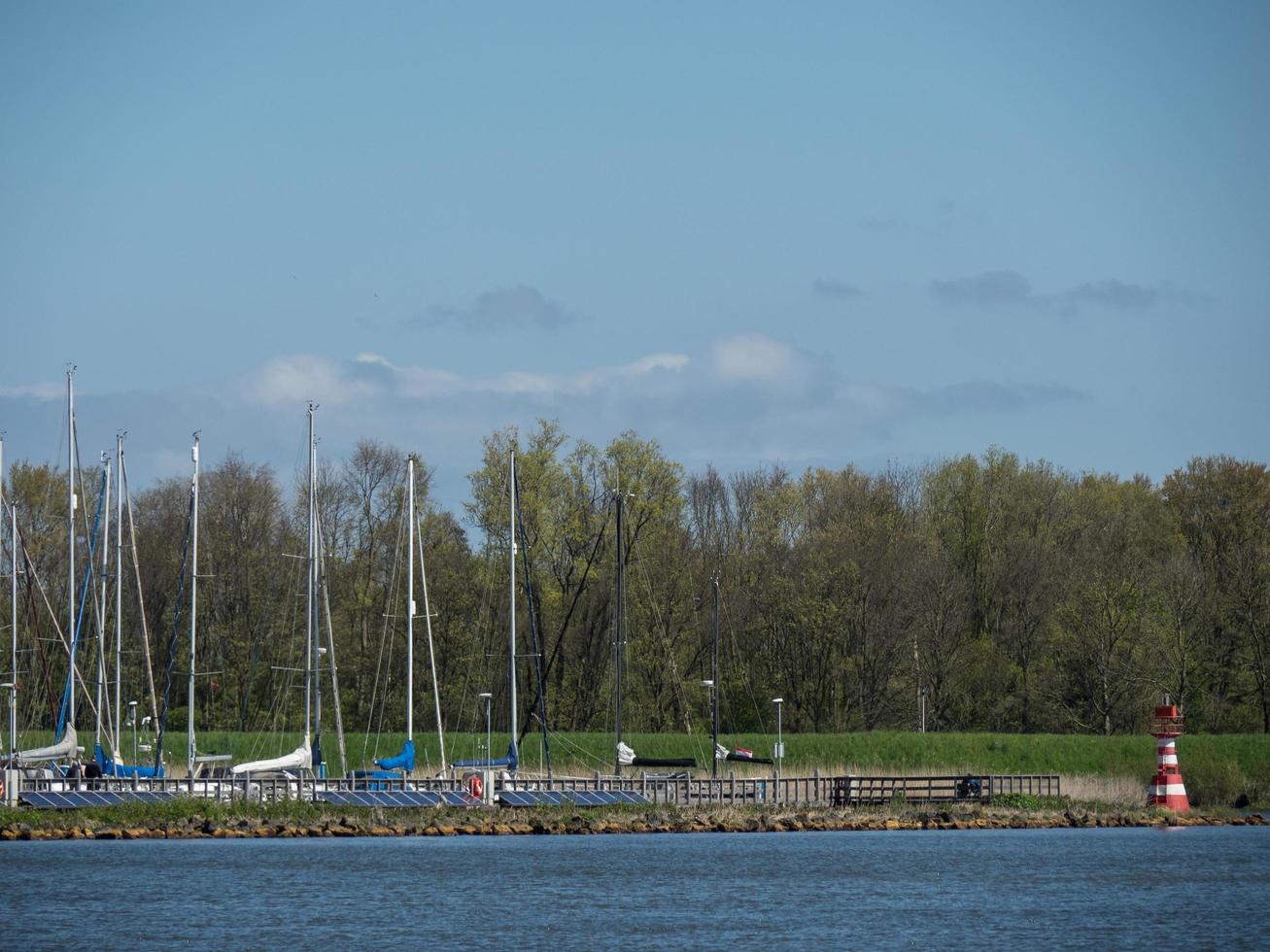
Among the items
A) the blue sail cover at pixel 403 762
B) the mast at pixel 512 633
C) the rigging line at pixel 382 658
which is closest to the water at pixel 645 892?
the mast at pixel 512 633

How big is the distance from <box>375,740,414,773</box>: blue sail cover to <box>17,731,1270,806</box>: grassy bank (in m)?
9.64

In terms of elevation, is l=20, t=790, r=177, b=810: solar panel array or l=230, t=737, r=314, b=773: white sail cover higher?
l=230, t=737, r=314, b=773: white sail cover

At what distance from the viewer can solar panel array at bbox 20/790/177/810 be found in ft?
178

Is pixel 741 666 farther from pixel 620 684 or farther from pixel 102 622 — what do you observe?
pixel 102 622

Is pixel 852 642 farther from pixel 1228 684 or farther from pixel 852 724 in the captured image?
pixel 1228 684

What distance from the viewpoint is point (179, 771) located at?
221ft

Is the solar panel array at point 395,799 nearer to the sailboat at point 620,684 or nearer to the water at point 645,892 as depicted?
the water at point 645,892

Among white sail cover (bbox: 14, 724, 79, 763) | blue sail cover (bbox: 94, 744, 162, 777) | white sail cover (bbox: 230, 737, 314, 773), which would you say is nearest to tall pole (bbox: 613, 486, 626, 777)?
white sail cover (bbox: 230, 737, 314, 773)

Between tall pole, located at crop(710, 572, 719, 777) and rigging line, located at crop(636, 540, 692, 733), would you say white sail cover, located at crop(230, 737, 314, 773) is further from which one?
rigging line, located at crop(636, 540, 692, 733)

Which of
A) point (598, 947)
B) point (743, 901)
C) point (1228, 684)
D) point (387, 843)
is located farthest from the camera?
point (1228, 684)

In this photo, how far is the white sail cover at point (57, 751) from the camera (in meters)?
58.5

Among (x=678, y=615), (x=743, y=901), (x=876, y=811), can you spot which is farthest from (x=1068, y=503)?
(x=743, y=901)

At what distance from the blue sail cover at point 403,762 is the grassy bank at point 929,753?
379 inches

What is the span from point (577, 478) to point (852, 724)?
1582cm
